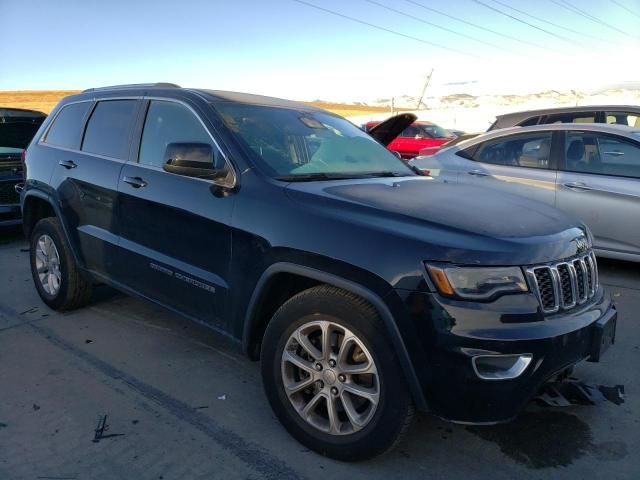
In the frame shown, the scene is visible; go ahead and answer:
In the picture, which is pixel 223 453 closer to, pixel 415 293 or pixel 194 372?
pixel 194 372

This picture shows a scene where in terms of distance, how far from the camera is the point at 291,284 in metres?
2.86

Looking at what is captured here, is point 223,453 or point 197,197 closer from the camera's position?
point 223,453

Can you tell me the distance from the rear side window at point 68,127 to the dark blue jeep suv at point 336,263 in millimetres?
557

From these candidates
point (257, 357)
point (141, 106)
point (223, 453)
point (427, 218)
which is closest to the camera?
point (427, 218)

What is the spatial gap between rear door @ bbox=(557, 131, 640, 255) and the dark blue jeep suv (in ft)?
8.71

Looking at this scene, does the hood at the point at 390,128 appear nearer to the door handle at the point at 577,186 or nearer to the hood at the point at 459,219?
the hood at the point at 459,219

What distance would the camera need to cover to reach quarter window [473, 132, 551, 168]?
6.07 m

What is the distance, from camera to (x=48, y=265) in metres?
4.66

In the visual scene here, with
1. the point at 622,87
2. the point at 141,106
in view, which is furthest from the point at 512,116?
the point at 622,87

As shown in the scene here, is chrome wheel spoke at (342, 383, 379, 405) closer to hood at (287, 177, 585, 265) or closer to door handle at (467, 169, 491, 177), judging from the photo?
hood at (287, 177, 585, 265)

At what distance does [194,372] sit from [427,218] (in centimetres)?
194

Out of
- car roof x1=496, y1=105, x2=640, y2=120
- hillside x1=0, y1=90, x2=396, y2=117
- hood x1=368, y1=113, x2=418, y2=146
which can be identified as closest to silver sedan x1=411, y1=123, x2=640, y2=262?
hood x1=368, y1=113, x2=418, y2=146

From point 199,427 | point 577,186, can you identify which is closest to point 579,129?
point 577,186

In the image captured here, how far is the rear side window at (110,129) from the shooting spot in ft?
12.8
